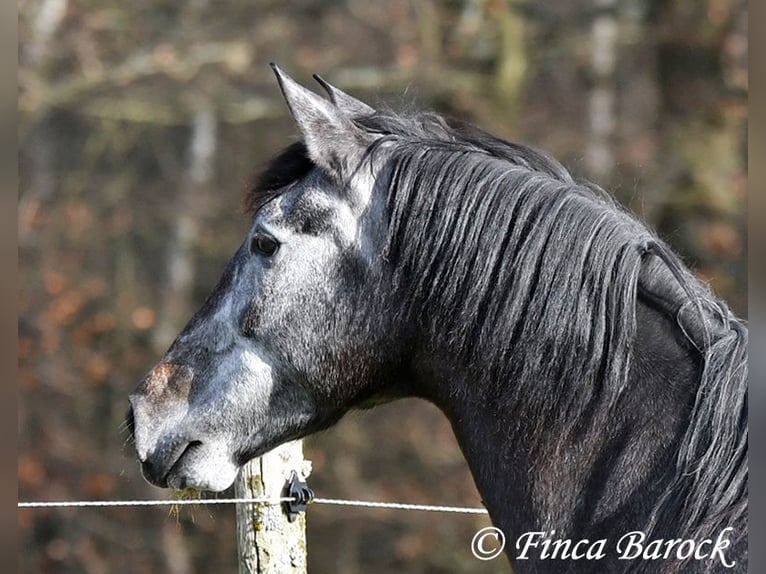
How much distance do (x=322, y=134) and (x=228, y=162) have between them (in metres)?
11.1

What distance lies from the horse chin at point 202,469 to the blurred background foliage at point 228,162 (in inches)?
363

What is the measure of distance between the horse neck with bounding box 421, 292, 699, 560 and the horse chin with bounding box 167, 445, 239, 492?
670 mm

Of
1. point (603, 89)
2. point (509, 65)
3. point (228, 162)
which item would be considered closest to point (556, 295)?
point (509, 65)

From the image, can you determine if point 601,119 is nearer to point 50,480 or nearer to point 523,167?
point 50,480

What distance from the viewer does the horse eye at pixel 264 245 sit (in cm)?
285

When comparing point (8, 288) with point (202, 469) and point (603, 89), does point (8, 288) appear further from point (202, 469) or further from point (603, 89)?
point (603, 89)

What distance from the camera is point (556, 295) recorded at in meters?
2.59

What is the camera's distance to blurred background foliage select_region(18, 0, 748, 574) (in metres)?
12.3

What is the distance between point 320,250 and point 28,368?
1086 centimetres

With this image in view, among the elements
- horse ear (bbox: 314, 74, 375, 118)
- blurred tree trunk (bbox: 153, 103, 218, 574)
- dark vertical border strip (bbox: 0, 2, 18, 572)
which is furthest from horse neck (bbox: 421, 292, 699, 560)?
blurred tree trunk (bbox: 153, 103, 218, 574)

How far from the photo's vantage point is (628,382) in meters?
2.55

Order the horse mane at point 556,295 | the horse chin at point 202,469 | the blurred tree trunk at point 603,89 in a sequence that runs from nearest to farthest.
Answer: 1. the horse mane at point 556,295
2. the horse chin at point 202,469
3. the blurred tree trunk at point 603,89

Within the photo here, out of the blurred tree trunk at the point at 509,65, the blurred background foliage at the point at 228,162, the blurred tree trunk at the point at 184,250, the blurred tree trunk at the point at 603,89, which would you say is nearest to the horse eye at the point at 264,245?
the blurred background foliage at the point at 228,162

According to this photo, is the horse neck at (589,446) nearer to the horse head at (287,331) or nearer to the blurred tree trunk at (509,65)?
the horse head at (287,331)
